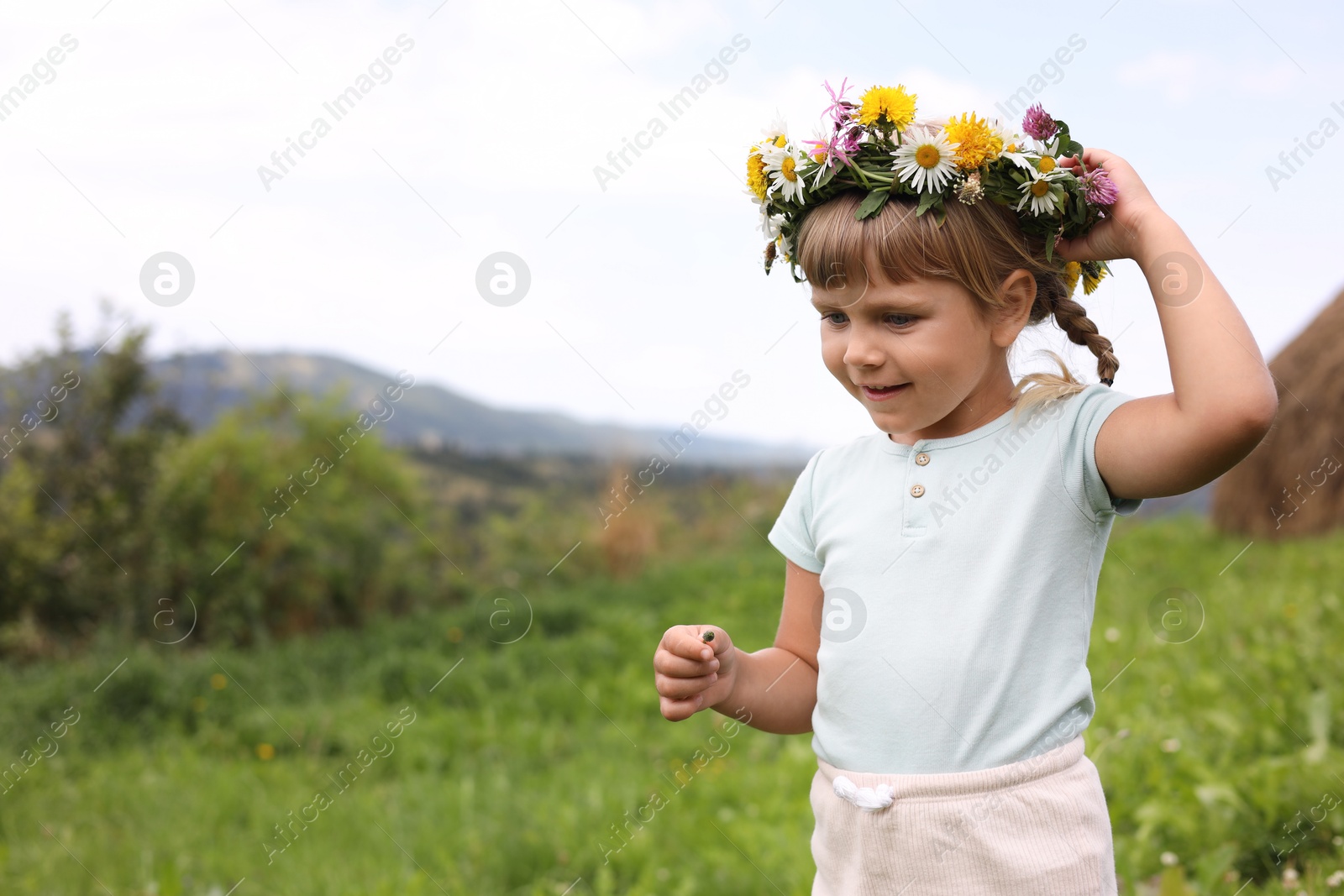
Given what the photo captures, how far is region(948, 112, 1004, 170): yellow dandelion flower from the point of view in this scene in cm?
146

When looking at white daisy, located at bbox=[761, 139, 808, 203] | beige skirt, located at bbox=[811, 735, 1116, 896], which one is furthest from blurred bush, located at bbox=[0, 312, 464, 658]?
beige skirt, located at bbox=[811, 735, 1116, 896]

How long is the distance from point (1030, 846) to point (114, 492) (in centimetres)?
581

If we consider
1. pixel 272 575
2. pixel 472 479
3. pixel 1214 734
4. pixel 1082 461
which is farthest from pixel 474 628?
pixel 1082 461

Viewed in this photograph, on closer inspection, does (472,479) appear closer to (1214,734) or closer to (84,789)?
(84,789)

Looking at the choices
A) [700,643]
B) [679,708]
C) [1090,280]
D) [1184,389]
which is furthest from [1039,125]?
[679,708]

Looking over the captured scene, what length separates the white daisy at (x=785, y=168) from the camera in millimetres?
1604

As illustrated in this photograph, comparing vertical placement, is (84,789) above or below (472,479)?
below

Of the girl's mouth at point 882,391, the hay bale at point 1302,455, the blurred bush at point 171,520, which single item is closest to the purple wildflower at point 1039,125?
the girl's mouth at point 882,391

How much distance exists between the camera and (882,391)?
4.83 ft

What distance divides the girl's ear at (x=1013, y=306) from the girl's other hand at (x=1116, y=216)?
0.08m

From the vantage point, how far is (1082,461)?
1.38 metres

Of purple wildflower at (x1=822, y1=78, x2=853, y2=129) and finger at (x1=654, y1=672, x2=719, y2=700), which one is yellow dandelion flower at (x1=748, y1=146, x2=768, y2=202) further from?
finger at (x1=654, y1=672, x2=719, y2=700)

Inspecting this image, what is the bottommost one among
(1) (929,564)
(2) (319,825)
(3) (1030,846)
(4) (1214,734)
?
(2) (319,825)

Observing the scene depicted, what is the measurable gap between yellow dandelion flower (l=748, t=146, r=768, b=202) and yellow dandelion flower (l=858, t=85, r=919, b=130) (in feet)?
0.61
